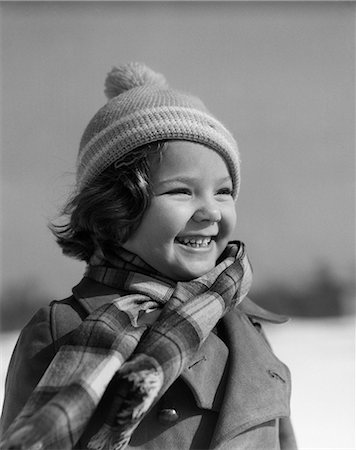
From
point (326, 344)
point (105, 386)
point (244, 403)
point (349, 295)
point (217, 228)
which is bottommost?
point (349, 295)

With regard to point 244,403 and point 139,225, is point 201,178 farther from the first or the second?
point 244,403

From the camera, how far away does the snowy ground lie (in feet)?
5.53

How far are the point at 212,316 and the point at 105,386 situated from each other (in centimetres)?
23

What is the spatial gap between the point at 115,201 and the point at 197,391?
0.37 meters

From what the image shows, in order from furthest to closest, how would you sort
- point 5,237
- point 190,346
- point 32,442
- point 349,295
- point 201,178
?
1. point 349,295
2. point 5,237
3. point 201,178
4. point 190,346
5. point 32,442

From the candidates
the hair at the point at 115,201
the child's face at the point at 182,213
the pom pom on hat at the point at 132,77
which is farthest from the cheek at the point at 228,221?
the pom pom on hat at the point at 132,77

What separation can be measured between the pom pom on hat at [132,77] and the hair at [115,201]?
0.23 meters

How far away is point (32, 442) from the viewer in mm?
816

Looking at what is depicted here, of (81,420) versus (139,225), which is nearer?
(81,420)

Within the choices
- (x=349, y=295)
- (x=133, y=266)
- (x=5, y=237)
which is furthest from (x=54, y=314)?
(x=349, y=295)

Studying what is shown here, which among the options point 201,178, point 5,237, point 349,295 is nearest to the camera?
point 201,178

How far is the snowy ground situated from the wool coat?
594 mm

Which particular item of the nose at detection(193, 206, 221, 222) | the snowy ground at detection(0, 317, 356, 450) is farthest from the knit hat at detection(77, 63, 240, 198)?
the snowy ground at detection(0, 317, 356, 450)

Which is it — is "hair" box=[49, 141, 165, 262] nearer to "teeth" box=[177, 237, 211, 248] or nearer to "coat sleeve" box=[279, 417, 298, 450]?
"teeth" box=[177, 237, 211, 248]
